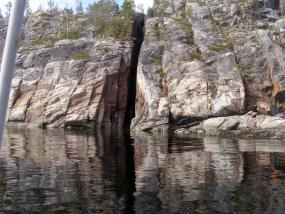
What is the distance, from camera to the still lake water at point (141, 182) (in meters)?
16.9

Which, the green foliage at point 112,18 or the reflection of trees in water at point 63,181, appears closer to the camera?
the reflection of trees in water at point 63,181

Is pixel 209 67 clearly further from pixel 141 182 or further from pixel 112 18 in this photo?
pixel 141 182

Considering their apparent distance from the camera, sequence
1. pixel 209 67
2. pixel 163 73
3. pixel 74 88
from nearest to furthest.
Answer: pixel 209 67, pixel 163 73, pixel 74 88

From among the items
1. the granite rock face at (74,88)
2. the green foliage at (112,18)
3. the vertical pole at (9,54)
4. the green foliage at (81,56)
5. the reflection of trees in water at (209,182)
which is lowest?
the reflection of trees in water at (209,182)

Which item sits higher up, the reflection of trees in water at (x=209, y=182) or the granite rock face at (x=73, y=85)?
the granite rock face at (x=73, y=85)

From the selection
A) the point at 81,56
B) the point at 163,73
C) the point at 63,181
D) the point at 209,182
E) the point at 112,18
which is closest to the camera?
the point at 63,181

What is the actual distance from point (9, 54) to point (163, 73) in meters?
70.0

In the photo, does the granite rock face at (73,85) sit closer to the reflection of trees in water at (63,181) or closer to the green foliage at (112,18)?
the green foliage at (112,18)

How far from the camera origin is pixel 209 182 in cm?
2208

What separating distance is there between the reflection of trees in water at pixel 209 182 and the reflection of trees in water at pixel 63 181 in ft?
4.28

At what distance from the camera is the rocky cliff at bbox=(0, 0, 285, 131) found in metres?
67.1

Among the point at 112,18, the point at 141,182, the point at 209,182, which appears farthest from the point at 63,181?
the point at 112,18

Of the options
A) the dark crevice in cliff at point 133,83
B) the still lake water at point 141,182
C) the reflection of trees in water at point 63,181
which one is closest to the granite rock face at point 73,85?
the dark crevice in cliff at point 133,83

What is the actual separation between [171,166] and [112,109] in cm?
4951
